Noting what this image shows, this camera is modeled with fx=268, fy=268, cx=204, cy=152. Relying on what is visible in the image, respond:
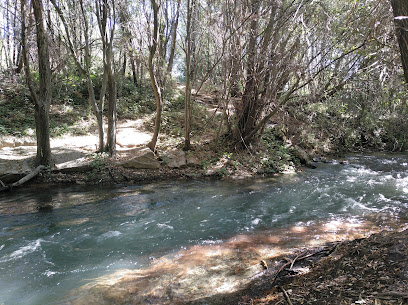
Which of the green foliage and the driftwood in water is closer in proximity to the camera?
the driftwood in water

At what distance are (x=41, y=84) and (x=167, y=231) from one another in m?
6.37

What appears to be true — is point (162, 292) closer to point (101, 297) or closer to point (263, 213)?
point (101, 297)

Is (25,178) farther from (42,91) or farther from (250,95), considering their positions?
(250,95)

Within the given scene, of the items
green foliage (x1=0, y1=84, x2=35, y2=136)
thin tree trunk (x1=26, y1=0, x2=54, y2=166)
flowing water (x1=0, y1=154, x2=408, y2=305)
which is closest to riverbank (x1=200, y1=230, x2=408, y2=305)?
flowing water (x1=0, y1=154, x2=408, y2=305)

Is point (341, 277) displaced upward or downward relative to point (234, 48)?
downward

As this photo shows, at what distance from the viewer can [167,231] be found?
5.38m

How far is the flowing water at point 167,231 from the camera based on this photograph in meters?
3.40

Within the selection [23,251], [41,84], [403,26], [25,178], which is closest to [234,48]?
[41,84]

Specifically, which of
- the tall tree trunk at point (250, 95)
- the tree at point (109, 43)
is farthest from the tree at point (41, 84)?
the tall tree trunk at point (250, 95)

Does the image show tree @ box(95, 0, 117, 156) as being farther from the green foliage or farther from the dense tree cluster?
the green foliage

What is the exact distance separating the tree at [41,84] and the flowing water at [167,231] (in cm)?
137

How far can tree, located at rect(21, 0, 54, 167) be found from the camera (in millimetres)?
7879

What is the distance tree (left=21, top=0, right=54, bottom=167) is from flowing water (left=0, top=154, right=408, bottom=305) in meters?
1.37

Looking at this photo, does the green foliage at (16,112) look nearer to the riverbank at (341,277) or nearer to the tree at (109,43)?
the tree at (109,43)
